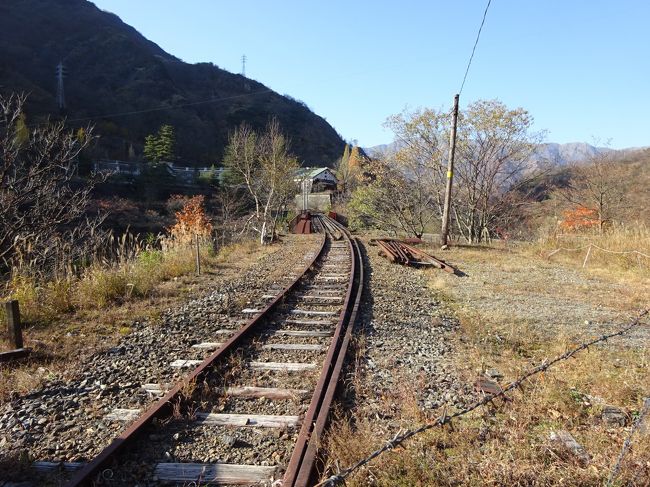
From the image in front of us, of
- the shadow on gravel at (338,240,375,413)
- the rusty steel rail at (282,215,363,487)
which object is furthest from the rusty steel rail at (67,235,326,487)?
the shadow on gravel at (338,240,375,413)

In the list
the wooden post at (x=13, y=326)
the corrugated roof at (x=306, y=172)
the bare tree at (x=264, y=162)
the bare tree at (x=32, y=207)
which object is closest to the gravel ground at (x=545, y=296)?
the wooden post at (x=13, y=326)

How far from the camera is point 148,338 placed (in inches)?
213

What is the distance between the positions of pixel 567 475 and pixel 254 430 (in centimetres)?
217

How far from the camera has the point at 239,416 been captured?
11.4 ft

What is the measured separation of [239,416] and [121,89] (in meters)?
124

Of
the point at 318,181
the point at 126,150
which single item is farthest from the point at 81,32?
the point at 318,181

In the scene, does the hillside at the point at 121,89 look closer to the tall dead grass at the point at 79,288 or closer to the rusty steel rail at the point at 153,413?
the tall dead grass at the point at 79,288

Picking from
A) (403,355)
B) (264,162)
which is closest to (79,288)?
(403,355)

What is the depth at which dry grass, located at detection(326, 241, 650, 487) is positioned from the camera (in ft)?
8.93

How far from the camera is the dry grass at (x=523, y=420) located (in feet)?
8.93

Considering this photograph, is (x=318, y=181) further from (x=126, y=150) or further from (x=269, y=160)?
(x=269, y=160)

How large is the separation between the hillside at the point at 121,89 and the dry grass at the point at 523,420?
7996cm

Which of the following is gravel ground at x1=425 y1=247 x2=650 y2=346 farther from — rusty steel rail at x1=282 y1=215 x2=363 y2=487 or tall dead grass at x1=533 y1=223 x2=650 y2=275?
rusty steel rail at x1=282 y1=215 x2=363 y2=487

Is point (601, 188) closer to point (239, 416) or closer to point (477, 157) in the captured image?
point (477, 157)
